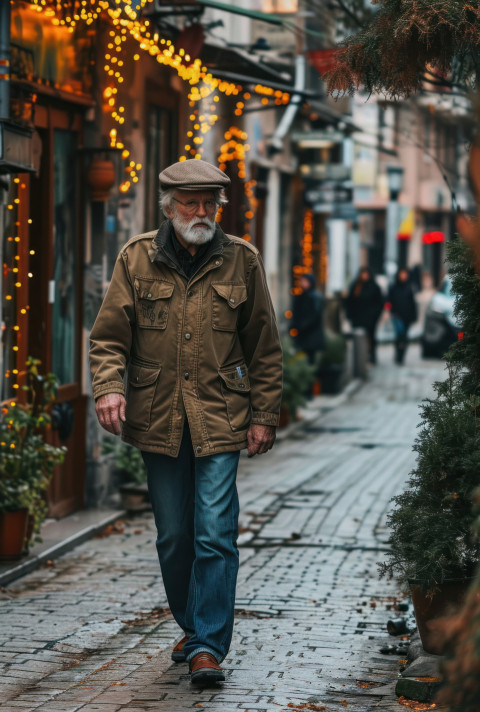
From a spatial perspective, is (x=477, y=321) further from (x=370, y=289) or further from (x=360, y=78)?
(x=370, y=289)

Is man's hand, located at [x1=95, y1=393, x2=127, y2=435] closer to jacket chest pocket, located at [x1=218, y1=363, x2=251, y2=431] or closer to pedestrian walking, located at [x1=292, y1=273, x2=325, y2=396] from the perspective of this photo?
jacket chest pocket, located at [x1=218, y1=363, x2=251, y2=431]

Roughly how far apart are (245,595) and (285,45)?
12010 millimetres

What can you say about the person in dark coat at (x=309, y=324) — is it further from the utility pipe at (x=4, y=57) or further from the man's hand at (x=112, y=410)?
the man's hand at (x=112, y=410)

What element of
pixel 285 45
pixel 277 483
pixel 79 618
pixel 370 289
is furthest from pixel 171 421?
pixel 370 289

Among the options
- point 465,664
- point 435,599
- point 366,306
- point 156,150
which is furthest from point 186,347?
point 366,306

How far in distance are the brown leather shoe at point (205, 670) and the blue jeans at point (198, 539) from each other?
0.11 feet

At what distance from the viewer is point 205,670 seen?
17.2ft

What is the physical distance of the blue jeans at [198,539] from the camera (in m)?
5.41

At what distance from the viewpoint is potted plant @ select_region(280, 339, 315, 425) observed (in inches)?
624

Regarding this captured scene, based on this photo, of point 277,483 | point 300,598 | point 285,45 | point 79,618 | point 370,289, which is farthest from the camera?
point 370,289

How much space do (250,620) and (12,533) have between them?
1736 mm

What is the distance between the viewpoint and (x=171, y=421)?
5.50 metres

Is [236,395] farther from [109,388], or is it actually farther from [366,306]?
[366,306]

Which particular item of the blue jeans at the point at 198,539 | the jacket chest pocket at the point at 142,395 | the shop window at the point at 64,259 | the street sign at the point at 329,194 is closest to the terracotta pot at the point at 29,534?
the shop window at the point at 64,259
